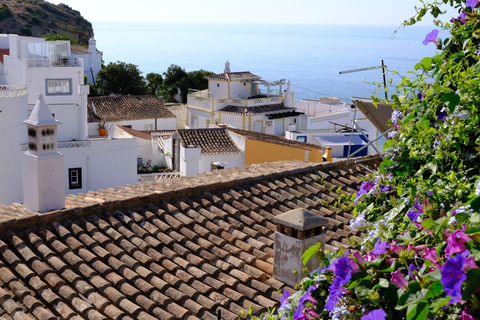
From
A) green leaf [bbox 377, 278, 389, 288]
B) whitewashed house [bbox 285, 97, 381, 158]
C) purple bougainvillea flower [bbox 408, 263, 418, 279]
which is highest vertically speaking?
purple bougainvillea flower [bbox 408, 263, 418, 279]

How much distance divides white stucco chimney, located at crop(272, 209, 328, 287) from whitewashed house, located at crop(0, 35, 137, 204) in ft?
44.2

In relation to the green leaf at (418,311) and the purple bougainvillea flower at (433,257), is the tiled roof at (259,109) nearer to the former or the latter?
the purple bougainvillea flower at (433,257)

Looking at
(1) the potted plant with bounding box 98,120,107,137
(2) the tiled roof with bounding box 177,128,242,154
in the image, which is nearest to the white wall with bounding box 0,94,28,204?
(2) the tiled roof with bounding box 177,128,242,154

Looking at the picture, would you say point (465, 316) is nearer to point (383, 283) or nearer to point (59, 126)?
point (383, 283)

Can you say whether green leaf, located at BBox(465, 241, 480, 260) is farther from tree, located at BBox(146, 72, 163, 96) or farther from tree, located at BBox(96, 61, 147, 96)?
tree, located at BBox(146, 72, 163, 96)

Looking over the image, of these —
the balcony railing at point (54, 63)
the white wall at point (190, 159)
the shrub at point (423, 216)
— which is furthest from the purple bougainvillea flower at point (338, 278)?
the balcony railing at point (54, 63)

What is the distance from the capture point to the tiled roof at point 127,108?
41.1 m

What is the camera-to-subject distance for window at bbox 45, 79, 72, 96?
90.7ft

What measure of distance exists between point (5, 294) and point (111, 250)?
3.97 ft

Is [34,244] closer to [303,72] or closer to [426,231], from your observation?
[426,231]

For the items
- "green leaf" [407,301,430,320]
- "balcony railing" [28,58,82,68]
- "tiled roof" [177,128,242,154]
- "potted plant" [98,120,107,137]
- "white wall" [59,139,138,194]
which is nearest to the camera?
"green leaf" [407,301,430,320]

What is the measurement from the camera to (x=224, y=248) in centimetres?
689

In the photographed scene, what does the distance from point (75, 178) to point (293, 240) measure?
1876 centimetres

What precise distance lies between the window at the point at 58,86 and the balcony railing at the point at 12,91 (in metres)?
4.38
